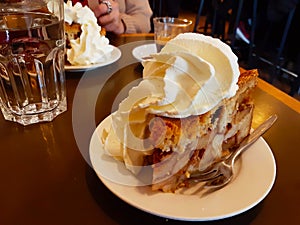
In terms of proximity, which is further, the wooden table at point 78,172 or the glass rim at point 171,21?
the glass rim at point 171,21

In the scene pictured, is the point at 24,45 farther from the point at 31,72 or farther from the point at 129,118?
the point at 129,118

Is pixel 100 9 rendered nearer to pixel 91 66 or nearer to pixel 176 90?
pixel 91 66

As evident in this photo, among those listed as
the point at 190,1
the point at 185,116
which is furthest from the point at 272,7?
the point at 190,1

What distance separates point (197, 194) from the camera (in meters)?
0.44

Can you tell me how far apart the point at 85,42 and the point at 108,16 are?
0.44 m

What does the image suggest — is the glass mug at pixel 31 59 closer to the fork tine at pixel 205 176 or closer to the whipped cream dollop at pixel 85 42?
the whipped cream dollop at pixel 85 42

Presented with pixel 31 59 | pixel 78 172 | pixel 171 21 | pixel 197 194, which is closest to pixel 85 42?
pixel 31 59

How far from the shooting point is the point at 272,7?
6.43ft

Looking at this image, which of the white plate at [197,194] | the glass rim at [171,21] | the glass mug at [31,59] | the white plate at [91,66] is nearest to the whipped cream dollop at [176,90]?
the white plate at [197,194]

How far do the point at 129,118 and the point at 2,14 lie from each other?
358 millimetres

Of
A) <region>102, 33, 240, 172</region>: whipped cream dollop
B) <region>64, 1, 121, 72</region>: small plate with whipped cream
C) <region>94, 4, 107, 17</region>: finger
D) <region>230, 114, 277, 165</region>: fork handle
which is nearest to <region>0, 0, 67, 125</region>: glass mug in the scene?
<region>64, 1, 121, 72</region>: small plate with whipped cream

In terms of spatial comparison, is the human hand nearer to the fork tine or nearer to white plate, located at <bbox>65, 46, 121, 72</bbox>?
white plate, located at <bbox>65, 46, 121, 72</bbox>

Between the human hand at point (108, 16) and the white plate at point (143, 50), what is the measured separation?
274 mm

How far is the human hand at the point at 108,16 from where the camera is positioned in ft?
4.05
